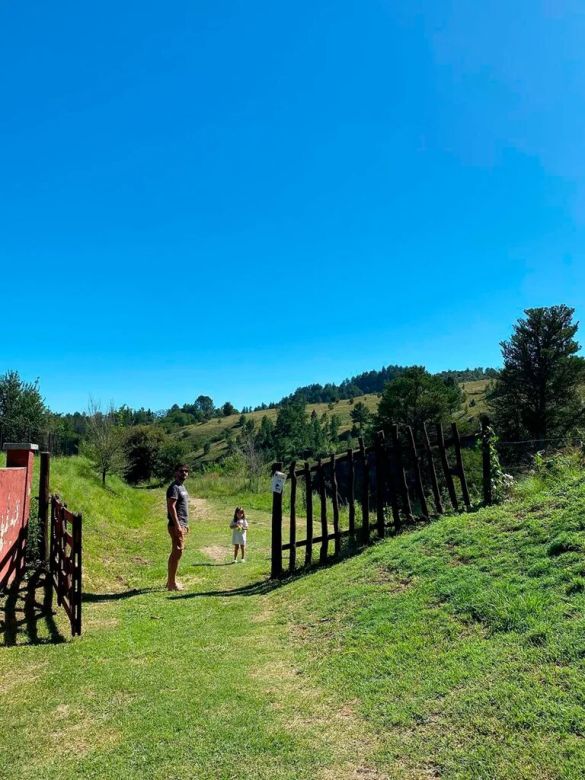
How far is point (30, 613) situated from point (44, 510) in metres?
1.81

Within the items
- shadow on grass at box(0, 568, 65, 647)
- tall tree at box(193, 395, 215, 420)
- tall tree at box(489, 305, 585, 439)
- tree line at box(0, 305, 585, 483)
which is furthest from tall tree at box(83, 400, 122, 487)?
tall tree at box(193, 395, 215, 420)

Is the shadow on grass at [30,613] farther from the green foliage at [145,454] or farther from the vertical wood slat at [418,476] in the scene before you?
the green foliage at [145,454]

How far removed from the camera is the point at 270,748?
346 cm

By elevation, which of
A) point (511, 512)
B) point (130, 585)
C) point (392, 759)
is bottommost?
point (130, 585)

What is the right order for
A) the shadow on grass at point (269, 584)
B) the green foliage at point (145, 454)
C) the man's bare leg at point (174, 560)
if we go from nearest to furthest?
the shadow on grass at point (269, 584) < the man's bare leg at point (174, 560) < the green foliage at point (145, 454)

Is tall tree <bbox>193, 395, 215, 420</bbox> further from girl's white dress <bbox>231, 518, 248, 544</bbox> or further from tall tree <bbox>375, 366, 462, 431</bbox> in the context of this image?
girl's white dress <bbox>231, 518, 248, 544</bbox>

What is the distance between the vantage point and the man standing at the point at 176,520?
8797 millimetres

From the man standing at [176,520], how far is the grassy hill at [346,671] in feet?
2.36

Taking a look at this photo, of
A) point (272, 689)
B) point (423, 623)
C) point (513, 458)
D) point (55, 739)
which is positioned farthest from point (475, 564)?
point (513, 458)

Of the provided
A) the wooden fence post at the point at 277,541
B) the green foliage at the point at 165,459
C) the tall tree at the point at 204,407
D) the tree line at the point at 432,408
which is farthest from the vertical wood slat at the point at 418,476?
the tall tree at the point at 204,407

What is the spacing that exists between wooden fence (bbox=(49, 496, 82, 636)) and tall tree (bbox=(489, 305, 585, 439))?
31.8 metres

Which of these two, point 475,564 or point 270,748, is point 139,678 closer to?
point 270,748

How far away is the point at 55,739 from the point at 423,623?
3.29m

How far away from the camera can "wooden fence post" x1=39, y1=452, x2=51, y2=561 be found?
27.1 feet
